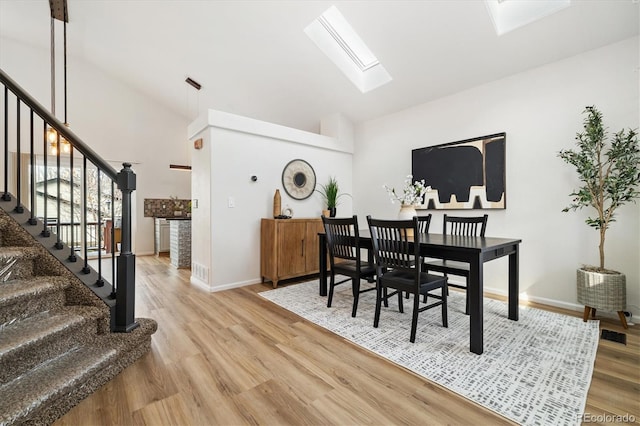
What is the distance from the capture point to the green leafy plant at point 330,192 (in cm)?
463

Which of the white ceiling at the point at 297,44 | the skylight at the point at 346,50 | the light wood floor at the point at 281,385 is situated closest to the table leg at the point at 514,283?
the light wood floor at the point at 281,385

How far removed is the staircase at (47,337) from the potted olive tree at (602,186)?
3.62m

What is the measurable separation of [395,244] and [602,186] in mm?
1983

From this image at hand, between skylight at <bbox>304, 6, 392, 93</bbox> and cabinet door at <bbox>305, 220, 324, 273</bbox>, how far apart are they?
7.07 feet

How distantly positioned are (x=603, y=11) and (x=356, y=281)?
3221 millimetres

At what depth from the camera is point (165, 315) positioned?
2748 millimetres

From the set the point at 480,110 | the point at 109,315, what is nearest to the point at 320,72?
the point at 480,110

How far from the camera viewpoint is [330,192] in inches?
183

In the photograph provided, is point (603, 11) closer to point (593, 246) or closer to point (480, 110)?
point (480, 110)

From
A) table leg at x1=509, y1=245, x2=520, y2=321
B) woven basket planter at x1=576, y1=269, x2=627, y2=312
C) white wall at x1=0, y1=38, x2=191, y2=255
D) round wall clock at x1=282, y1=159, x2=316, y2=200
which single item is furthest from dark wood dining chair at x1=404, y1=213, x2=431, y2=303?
white wall at x1=0, y1=38, x2=191, y2=255

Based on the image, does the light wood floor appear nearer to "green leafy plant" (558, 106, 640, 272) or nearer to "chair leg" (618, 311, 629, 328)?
"chair leg" (618, 311, 629, 328)

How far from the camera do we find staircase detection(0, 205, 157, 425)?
4.25 feet

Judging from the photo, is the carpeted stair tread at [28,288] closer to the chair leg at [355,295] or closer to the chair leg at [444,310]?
the chair leg at [355,295]

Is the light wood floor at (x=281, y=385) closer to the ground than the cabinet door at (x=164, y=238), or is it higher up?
closer to the ground
